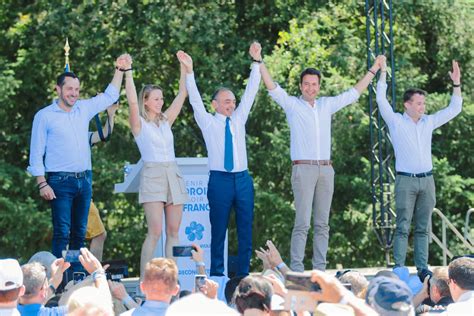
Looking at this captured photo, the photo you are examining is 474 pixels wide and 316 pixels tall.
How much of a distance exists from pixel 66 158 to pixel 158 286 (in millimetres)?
3697

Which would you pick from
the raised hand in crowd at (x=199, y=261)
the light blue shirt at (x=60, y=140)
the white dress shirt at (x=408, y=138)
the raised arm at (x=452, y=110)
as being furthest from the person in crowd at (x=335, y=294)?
the raised arm at (x=452, y=110)

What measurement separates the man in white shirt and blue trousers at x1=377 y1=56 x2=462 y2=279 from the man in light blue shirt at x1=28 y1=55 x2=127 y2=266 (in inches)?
108

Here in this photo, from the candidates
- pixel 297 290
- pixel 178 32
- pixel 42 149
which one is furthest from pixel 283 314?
pixel 178 32

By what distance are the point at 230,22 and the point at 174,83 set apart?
138cm

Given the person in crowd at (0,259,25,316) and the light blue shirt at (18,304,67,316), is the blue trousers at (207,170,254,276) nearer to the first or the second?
the light blue shirt at (18,304,67,316)

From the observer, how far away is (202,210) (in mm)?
9594

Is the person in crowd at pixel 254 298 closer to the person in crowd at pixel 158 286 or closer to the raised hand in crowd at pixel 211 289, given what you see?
the person in crowd at pixel 158 286

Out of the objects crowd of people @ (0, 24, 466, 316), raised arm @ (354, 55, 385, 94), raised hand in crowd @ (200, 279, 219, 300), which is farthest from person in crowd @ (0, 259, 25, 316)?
raised arm @ (354, 55, 385, 94)

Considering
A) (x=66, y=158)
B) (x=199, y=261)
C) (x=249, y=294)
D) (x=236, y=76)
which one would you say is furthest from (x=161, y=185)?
(x=236, y=76)

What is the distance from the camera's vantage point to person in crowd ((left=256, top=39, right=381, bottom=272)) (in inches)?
374

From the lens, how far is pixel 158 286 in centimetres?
553

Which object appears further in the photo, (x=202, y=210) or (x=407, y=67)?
(x=407, y=67)

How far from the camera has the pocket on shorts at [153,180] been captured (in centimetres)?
899

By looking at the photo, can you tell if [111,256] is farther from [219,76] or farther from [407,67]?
[407,67]
